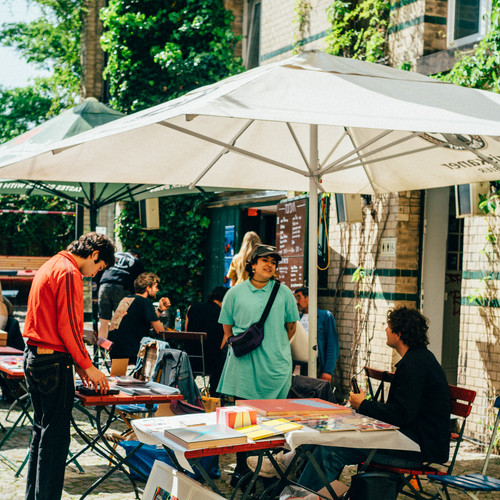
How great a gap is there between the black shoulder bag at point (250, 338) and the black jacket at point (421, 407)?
1028mm

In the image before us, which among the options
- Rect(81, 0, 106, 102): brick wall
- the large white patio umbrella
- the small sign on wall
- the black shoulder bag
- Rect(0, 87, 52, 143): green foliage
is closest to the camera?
the large white patio umbrella

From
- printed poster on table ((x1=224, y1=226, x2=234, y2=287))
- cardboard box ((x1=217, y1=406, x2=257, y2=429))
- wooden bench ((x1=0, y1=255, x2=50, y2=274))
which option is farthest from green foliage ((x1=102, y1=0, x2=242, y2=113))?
wooden bench ((x1=0, y1=255, x2=50, y2=274))

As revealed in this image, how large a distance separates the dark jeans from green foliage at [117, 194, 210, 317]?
30.8 feet

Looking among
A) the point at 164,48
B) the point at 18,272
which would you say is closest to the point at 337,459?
the point at 164,48

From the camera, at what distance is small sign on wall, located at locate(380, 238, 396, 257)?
29.8 feet

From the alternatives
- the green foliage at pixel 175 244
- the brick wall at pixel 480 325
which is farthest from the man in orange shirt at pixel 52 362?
the green foliage at pixel 175 244

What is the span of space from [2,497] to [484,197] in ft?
16.7

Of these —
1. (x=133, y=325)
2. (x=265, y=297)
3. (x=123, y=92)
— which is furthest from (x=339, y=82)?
(x=123, y=92)

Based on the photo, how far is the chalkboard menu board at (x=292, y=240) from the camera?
10148 mm

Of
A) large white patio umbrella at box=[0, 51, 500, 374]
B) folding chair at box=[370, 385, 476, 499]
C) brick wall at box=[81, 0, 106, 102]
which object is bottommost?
folding chair at box=[370, 385, 476, 499]

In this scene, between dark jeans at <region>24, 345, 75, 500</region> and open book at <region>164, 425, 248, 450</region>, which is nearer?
open book at <region>164, 425, 248, 450</region>

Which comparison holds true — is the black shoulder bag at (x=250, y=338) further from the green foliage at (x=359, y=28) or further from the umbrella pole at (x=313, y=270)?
the green foliage at (x=359, y=28)

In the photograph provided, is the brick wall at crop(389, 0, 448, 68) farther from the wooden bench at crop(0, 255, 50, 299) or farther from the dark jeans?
the wooden bench at crop(0, 255, 50, 299)

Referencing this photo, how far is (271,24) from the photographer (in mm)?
12367
